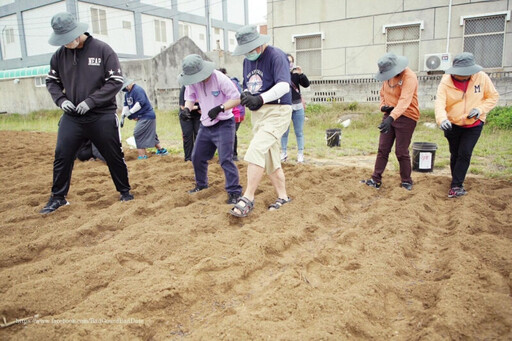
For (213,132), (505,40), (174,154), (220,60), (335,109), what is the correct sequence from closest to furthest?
(213,132) < (174,154) < (505,40) < (335,109) < (220,60)

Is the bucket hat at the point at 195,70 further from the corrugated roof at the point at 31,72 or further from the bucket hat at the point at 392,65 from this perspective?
the corrugated roof at the point at 31,72

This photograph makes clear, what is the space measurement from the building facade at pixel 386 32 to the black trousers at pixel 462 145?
22.9 ft

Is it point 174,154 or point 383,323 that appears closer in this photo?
point 383,323

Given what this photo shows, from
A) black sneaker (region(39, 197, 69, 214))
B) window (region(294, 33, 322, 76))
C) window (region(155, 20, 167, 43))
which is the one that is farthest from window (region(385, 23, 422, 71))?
window (region(155, 20, 167, 43))

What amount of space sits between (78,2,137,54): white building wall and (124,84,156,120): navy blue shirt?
20060 mm

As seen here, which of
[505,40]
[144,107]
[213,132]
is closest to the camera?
[213,132]

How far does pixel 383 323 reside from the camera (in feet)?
7.86

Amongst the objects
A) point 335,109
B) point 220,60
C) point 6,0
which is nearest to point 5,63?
point 6,0

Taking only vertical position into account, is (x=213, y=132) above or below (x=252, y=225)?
above

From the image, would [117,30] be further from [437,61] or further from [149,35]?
[437,61]

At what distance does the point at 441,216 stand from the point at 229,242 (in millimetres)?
2272

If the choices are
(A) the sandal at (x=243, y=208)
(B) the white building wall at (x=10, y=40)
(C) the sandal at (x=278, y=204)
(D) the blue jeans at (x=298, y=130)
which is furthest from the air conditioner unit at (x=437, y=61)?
(B) the white building wall at (x=10, y=40)

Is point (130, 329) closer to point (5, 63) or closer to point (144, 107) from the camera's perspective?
point (144, 107)

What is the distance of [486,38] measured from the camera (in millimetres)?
10758
